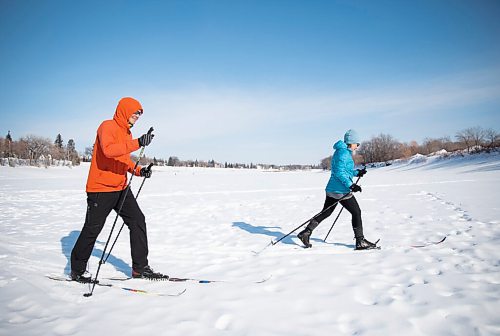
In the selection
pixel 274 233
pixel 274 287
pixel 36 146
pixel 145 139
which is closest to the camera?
pixel 145 139

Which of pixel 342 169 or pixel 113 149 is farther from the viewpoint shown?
pixel 342 169

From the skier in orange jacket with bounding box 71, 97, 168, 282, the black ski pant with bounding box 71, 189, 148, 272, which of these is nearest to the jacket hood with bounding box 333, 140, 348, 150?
the skier in orange jacket with bounding box 71, 97, 168, 282

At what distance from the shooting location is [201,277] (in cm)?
396

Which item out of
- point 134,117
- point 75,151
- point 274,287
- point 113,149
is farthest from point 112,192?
point 75,151

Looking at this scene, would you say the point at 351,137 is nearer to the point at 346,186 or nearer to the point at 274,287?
the point at 346,186

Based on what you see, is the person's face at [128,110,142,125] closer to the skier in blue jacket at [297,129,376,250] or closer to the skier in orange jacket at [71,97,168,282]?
the skier in orange jacket at [71,97,168,282]

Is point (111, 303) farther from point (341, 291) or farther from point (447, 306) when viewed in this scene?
point (447, 306)

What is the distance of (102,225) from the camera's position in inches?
141

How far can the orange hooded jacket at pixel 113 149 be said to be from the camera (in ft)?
10.7

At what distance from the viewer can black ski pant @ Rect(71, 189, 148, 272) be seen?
11.4ft

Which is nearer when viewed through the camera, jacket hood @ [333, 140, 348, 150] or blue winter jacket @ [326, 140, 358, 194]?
blue winter jacket @ [326, 140, 358, 194]

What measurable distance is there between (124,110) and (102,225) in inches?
59.5

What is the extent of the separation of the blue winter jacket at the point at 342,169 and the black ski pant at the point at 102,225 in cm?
344

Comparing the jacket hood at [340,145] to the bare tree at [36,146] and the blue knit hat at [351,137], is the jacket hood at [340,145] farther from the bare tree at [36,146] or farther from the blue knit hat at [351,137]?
the bare tree at [36,146]
